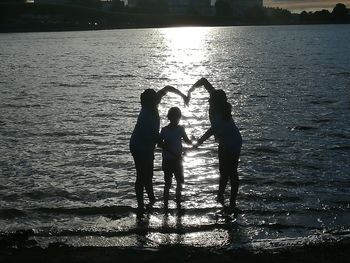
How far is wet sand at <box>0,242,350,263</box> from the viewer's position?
10.5m

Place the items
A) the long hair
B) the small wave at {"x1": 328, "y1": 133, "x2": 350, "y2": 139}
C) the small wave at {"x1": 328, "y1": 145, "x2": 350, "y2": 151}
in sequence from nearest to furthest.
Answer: the long hair < the small wave at {"x1": 328, "y1": 145, "x2": 350, "y2": 151} < the small wave at {"x1": 328, "y1": 133, "x2": 350, "y2": 139}

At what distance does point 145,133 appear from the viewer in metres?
12.1

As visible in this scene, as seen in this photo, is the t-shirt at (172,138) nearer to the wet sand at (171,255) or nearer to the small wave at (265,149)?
the wet sand at (171,255)

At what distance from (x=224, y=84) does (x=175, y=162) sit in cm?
3539

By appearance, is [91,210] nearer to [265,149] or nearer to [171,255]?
[171,255]

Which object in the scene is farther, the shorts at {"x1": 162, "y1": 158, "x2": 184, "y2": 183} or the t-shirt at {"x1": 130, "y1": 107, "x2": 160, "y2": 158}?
the shorts at {"x1": 162, "y1": 158, "x2": 184, "y2": 183}

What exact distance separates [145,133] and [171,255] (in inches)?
106

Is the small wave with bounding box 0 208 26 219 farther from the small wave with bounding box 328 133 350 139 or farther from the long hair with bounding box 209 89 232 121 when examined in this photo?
the small wave with bounding box 328 133 350 139

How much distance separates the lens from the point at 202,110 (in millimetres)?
32781

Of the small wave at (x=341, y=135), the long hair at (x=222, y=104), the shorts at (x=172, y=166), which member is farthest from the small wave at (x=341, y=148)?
the shorts at (x=172, y=166)

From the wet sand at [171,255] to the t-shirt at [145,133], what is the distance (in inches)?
84.9

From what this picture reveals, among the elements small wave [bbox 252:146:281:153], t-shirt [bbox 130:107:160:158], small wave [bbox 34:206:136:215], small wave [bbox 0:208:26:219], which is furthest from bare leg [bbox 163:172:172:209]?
small wave [bbox 252:146:281:153]

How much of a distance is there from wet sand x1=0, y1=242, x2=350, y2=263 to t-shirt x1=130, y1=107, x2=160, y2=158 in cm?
216

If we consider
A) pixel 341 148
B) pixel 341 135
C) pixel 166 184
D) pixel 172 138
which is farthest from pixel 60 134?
pixel 172 138
